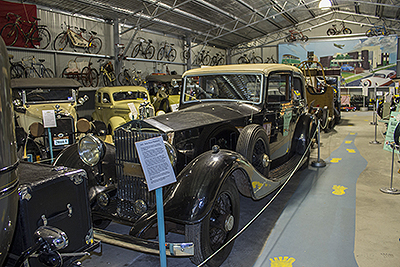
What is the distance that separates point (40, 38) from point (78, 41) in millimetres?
1451

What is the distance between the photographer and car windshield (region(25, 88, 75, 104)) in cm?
675

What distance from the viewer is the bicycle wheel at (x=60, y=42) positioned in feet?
34.9

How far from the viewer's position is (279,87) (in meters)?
4.50

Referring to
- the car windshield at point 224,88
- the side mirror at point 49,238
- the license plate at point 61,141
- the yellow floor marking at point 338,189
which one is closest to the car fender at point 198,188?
the side mirror at point 49,238

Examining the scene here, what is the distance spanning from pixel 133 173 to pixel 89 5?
9849mm

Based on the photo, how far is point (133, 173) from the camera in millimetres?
2736

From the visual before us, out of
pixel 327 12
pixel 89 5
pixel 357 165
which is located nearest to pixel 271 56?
pixel 327 12

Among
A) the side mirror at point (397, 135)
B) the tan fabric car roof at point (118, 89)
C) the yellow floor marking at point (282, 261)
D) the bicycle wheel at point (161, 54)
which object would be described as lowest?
the yellow floor marking at point (282, 261)

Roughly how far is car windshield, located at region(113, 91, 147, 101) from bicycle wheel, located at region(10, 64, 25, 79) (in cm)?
314

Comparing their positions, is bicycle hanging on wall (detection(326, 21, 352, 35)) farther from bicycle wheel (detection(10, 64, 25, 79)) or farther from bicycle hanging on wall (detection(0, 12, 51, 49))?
bicycle wheel (detection(10, 64, 25, 79))

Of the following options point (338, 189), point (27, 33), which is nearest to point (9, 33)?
point (27, 33)

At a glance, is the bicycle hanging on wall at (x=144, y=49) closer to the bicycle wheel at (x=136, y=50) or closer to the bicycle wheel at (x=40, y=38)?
the bicycle wheel at (x=136, y=50)

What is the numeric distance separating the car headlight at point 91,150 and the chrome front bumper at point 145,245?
736 millimetres

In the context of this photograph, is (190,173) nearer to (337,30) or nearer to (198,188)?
(198,188)
